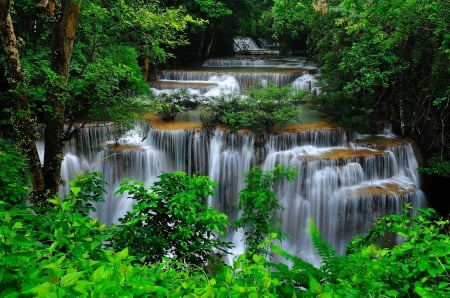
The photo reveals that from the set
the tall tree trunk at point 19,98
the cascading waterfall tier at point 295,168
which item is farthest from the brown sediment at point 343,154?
the tall tree trunk at point 19,98

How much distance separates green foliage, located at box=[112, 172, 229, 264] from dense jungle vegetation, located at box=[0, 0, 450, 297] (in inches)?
0.7

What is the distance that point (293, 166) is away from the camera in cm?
990

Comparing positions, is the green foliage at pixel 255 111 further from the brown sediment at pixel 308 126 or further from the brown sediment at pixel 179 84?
the brown sediment at pixel 179 84

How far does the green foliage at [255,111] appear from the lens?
10.4 meters

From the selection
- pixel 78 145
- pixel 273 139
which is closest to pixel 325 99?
pixel 273 139

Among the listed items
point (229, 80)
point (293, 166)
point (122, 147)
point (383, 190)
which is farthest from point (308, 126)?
point (122, 147)

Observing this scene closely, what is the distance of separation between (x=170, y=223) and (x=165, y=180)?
0.51 m

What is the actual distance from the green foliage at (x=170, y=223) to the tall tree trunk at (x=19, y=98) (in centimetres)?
180

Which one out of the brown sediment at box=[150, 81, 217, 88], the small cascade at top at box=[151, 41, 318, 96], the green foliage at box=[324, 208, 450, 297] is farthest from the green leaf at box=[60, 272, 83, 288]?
the brown sediment at box=[150, 81, 217, 88]

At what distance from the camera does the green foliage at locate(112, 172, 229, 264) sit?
12.3 feet

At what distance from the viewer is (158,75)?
1573cm

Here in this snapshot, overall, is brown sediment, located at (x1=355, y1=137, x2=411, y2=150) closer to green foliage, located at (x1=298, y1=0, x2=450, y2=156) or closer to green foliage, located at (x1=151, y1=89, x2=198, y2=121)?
green foliage, located at (x1=298, y1=0, x2=450, y2=156)

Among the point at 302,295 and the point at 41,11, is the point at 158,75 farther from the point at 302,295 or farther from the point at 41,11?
the point at 302,295

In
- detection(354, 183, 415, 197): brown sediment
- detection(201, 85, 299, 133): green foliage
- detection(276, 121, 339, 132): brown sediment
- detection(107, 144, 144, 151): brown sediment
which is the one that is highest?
detection(201, 85, 299, 133): green foliage
